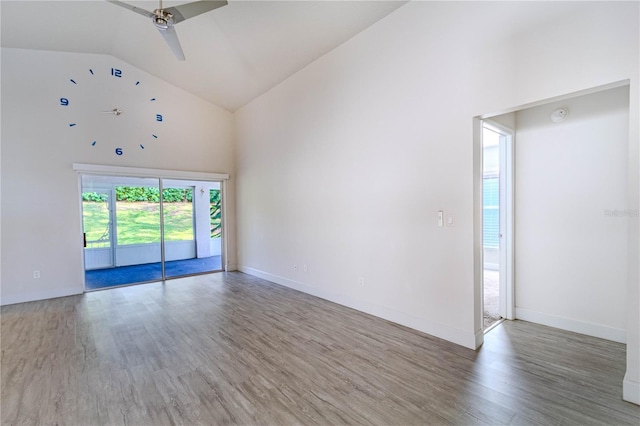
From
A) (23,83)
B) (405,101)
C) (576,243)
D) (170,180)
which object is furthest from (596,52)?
(23,83)

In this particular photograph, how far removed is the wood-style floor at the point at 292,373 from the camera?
203 centimetres

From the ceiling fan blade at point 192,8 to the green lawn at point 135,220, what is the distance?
4366mm

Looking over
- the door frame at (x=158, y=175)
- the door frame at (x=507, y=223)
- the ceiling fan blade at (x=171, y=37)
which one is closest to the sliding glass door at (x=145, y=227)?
the door frame at (x=158, y=175)

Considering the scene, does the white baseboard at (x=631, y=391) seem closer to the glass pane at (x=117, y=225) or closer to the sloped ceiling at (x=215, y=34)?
the sloped ceiling at (x=215, y=34)

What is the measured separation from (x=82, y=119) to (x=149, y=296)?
3.35 meters

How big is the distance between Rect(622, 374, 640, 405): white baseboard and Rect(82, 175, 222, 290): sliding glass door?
6.75 m

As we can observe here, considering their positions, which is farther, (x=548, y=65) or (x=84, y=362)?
(x=84, y=362)

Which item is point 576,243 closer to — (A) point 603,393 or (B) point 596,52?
(A) point 603,393

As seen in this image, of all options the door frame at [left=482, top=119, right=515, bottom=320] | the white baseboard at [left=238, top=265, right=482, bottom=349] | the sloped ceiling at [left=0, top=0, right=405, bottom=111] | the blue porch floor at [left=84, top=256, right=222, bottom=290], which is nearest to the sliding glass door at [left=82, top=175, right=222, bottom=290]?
the blue porch floor at [left=84, top=256, right=222, bottom=290]

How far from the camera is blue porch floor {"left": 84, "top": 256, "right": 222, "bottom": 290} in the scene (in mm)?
5969

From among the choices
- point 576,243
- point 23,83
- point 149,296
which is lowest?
point 149,296

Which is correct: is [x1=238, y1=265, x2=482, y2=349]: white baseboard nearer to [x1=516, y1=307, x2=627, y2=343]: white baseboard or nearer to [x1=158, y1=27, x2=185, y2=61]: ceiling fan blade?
[x1=516, y1=307, x2=627, y2=343]: white baseboard

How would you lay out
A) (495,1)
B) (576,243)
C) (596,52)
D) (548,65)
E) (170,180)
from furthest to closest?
(170,180) → (576,243) → (495,1) → (548,65) → (596,52)

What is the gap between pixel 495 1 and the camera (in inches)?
107
